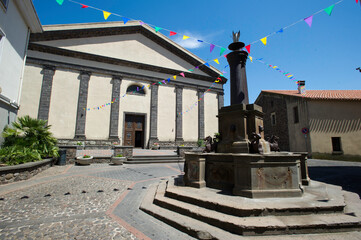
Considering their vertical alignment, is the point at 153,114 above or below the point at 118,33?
below

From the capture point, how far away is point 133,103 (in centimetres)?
1803

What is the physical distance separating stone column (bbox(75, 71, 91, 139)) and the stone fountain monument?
1366 cm

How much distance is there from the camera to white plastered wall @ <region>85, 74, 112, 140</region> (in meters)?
16.1

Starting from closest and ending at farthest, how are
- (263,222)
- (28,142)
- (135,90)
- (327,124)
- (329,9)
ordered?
(263,222) < (329,9) < (28,142) < (327,124) < (135,90)

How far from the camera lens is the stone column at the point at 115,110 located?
16.5m

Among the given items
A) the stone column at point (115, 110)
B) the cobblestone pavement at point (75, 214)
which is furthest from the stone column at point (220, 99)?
the cobblestone pavement at point (75, 214)

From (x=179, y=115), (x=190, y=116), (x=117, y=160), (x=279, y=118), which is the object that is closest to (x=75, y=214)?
(x=117, y=160)

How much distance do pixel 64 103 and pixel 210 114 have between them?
1506 cm

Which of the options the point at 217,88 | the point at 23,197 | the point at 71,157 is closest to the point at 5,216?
the point at 23,197

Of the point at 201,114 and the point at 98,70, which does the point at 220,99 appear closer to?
the point at 201,114

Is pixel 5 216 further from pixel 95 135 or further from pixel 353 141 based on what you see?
pixel 353 141

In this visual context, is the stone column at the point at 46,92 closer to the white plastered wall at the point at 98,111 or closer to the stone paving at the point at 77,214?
the white plastered wall at the point at 98,111

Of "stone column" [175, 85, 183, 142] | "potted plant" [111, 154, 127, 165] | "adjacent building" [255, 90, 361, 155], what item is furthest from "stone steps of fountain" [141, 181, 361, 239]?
"stone column" [175, 85, 183, 142]

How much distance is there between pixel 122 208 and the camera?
4078mm
